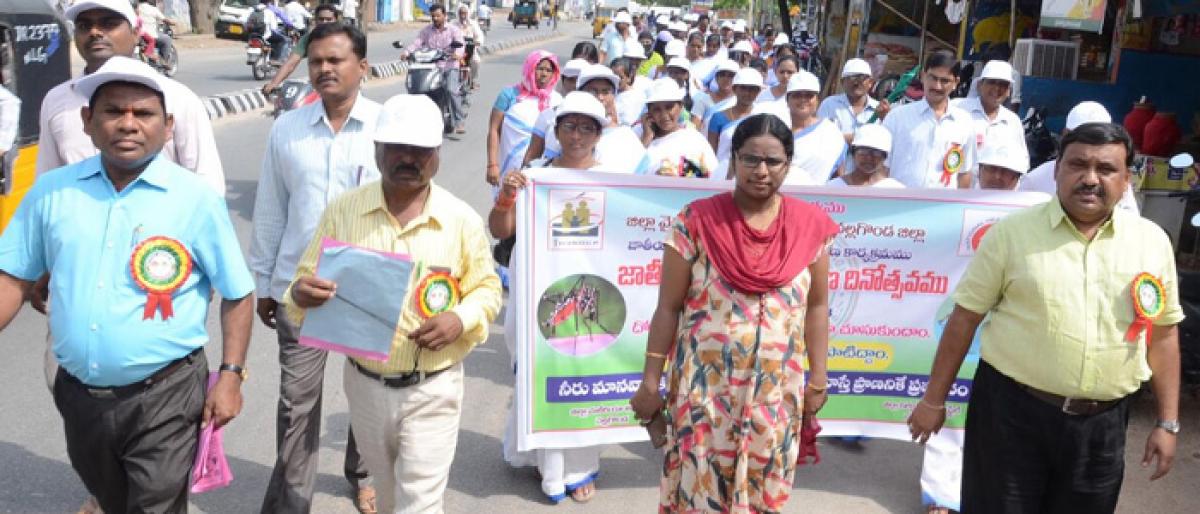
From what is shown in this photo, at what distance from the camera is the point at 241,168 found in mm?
11828

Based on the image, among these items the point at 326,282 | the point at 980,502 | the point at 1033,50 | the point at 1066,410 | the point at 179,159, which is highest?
the point at 1033,50

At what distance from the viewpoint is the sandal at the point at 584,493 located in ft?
15.5

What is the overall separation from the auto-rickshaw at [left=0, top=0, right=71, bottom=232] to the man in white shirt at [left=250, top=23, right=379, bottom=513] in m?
2.95

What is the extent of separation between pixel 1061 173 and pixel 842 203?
151cm

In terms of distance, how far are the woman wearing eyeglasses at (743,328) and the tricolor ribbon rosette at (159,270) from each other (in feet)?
4.72

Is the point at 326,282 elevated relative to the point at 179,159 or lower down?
lower down

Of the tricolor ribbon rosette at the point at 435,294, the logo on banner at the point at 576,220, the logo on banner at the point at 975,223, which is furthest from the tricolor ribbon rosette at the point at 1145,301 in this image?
the logo on banner at the point at 576,220

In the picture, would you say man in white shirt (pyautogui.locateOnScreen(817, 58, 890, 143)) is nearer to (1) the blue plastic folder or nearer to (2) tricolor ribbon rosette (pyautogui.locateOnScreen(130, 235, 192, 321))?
(1) the blue plastic folder

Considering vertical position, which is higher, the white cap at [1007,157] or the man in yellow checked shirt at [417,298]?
the white cap at [1007,157]

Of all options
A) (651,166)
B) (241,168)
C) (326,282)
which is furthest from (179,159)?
(241,168)

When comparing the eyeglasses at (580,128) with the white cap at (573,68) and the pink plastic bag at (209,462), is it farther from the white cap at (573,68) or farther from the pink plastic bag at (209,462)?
the white cap at (573,68)

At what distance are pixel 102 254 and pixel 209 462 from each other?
0.74 metres

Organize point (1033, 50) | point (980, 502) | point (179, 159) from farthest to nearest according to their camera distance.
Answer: point (1033, 50)
point (179, 159)
point (980, 502)

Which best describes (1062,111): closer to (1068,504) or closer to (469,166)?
(469,166)
